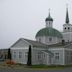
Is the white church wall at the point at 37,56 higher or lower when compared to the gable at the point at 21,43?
lower

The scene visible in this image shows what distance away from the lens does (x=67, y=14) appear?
82062 mm

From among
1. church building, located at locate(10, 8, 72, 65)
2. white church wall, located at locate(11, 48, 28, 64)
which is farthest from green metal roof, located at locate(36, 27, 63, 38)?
white church wall, located at locate(11, 48, 28, 64)

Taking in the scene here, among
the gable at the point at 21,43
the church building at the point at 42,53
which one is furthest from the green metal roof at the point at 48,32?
the gable at the point at 21,43

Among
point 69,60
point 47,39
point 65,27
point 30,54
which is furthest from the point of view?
point 65,27

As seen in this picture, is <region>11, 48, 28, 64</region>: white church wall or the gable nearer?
<region>11, 48, 28, 64</region>: white church wall

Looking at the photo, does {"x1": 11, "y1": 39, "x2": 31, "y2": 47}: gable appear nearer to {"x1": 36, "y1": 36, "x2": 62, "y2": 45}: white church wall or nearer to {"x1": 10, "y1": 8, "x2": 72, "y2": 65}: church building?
{"x1": 10, "y1": 8, "x2": 72, "y2": 65}: church building

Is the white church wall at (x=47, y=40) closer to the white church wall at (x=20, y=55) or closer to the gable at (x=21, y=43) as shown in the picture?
the gable at (x=21, y=43)

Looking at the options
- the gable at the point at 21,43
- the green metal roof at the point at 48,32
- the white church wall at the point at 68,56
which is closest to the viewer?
the white church wall at the point at 68,56

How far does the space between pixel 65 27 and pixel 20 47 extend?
31458 millimetres

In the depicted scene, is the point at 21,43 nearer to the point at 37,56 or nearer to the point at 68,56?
the point at 37,56

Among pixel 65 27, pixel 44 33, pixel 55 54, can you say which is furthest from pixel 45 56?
pixel 65 27

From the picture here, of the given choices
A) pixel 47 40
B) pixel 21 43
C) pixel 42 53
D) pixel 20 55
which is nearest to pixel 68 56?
pixel 42 53

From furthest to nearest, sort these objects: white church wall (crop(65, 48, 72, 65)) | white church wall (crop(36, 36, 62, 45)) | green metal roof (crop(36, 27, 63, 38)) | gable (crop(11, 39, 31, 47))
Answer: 1. green metal roof (crop(36, 27, 63, 38))
2. white church wall (crop(36, 36, 62, 45))
3. gable (crop(11, 39, 31, 47))
4. white church wall (crop(65, 48, 72, 65))

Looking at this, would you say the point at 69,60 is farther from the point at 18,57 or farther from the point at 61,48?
the point at 18,57
